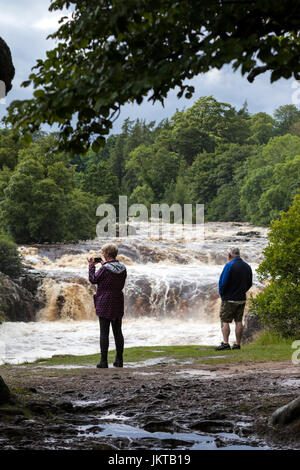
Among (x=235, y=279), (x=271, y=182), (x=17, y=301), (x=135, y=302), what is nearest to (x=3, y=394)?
(x=235, y=279)

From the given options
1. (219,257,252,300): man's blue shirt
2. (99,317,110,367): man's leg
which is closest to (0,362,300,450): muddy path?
(99,317,110,367): man's leg

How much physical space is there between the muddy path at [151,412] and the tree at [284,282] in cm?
447

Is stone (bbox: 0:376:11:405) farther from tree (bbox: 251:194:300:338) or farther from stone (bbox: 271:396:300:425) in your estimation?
tree (bbox: 251:194:300:338)

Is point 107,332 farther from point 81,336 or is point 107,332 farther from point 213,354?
point 81,336

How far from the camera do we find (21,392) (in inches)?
263

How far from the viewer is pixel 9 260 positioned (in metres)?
30.0

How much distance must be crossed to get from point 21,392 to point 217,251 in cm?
3230

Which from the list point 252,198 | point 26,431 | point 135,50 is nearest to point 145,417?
point 26,431

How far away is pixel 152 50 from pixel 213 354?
8.74 meters

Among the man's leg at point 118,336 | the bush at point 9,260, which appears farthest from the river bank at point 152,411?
the bush at point 9,260

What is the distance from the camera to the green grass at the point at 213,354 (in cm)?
1116

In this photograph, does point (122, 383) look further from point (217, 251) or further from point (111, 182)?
point (111, 182)

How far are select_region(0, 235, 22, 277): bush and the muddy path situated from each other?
21494 mm

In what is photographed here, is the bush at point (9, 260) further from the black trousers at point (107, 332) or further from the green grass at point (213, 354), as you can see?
the black trousers at point (107, 332)
